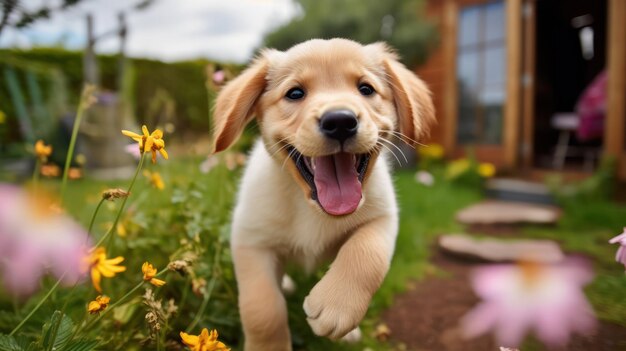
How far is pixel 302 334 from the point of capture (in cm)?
182

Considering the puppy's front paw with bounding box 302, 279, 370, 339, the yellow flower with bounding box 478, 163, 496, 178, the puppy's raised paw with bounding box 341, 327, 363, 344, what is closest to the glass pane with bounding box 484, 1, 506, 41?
the yellow flower with bounding box 478, 163, 496, 178

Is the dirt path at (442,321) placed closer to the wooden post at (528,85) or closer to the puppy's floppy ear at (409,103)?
the puppy's floppy ear at (409,103)

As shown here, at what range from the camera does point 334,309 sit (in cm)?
125

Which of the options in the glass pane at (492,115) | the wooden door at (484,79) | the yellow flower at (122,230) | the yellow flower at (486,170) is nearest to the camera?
the yellow flower at (122,230)

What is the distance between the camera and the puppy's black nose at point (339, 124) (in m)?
1.21

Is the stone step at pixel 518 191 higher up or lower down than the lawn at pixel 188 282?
lower down

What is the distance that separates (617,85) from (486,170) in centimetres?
176

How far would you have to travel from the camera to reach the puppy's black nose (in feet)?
3.97

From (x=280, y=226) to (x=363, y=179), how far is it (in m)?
0.36

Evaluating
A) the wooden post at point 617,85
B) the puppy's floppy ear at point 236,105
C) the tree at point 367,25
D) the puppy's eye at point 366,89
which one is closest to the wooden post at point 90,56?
the tree at point 367,25

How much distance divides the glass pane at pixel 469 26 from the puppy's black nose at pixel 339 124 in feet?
20.8

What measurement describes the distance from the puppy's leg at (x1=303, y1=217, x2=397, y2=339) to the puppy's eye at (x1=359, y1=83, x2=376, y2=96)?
47 centimetres

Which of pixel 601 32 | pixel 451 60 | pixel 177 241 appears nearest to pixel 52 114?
pixel 177 241

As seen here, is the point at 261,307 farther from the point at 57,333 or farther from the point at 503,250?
the point at 503,250
